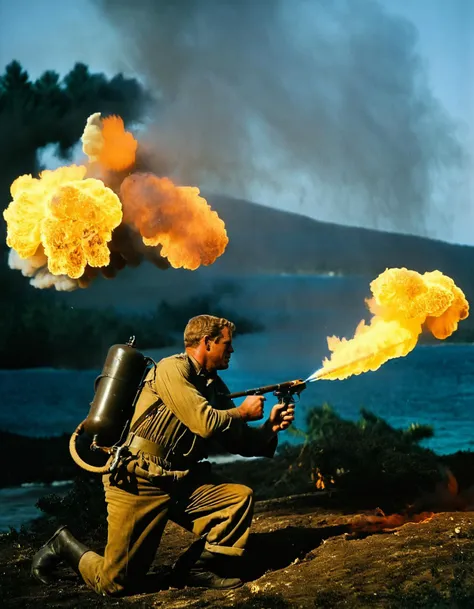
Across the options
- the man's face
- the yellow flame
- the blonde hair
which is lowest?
the man's face

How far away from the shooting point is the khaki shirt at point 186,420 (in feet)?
17.0

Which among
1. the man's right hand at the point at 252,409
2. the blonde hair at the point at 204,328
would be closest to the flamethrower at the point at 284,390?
the man's right hand at the point at 252,409

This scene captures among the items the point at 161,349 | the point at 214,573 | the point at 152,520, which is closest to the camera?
the point at 152,520

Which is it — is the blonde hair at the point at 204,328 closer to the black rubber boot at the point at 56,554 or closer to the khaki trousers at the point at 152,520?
the khaki trousers at the point at 152,520

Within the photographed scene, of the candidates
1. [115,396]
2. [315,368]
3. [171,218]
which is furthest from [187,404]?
[315,368]

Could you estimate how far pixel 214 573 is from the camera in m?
5.51

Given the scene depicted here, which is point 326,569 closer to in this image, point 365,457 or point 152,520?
point 152,520

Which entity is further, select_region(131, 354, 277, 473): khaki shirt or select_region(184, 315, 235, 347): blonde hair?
select_region(184, 315, 235, 347): blonde hair

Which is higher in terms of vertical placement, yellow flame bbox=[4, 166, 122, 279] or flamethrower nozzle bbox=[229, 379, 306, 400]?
yellow flame bbox=[4, 166, 122, 279]

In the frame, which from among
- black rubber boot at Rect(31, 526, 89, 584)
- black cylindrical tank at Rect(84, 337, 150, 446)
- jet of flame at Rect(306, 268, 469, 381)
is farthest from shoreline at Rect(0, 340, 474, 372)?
black cylindrical tank at Rect(84, 337, 150, 446)

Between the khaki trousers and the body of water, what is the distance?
457cm

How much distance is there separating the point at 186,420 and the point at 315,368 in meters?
5.14

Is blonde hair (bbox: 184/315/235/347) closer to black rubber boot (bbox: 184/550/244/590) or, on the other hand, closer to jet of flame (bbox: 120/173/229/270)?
black rubber boot (bbox: 184/550/244/590)

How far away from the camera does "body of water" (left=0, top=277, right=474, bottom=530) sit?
32.3 feet
